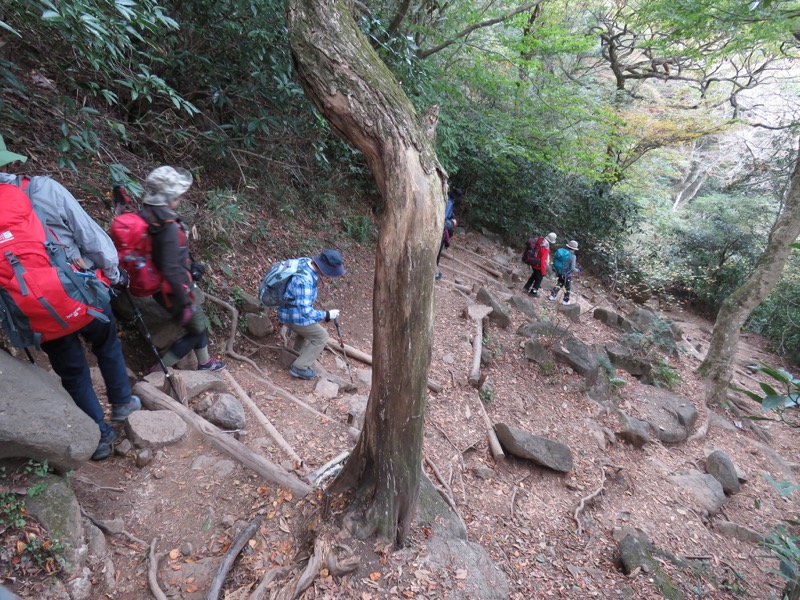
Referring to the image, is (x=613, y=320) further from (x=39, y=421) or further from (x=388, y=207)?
(x=39, y=421)

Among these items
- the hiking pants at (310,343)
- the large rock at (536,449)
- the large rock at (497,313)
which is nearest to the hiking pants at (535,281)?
the large rock at (497,313)

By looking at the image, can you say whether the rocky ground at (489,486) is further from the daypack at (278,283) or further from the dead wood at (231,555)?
the daypack at (278,283)

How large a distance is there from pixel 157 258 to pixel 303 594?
240 centimetres

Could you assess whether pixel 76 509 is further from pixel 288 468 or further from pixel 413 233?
pixel 413 233

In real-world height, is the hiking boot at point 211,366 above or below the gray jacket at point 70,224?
below

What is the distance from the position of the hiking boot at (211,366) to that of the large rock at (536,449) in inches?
135

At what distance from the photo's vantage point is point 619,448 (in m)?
6.37

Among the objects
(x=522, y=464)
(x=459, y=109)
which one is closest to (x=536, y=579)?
(x=522, y=464)

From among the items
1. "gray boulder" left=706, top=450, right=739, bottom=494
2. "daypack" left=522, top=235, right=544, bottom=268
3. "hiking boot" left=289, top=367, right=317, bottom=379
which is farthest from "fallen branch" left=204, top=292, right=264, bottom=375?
"daypack" left=522, top=235, right=544, bottom=268

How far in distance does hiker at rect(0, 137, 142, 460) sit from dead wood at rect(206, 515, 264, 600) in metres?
1.10

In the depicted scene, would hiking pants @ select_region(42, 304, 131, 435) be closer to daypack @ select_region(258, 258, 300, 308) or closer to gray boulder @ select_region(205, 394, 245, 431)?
gray boulder @ select_region(205, 394, 245, 431)

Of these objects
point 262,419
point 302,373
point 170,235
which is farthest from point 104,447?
point 302,373

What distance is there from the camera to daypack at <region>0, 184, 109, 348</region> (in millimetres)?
2117

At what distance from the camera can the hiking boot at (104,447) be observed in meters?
2.80
